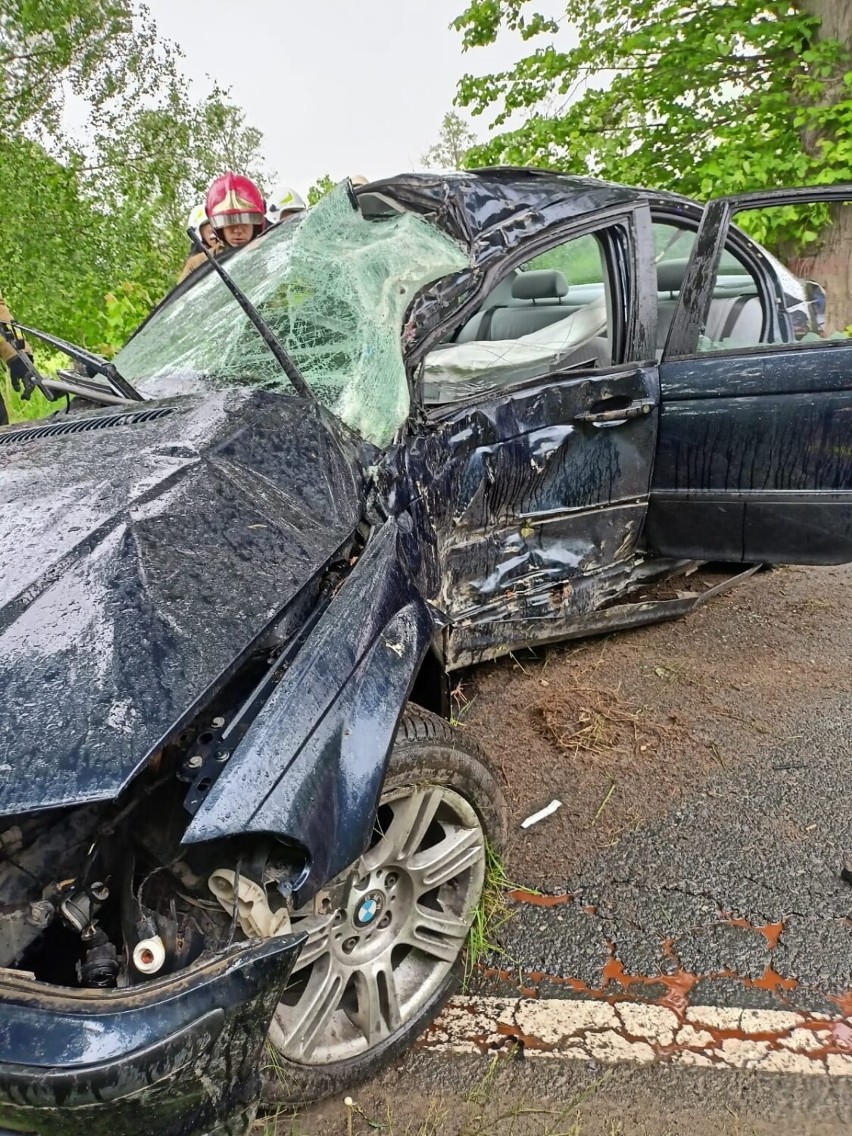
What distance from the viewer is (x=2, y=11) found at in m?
8.58

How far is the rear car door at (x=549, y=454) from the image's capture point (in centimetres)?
228

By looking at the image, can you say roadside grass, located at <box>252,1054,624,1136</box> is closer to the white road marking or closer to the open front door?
the white road marking

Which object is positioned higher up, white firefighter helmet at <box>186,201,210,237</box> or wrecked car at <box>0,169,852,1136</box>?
white firefighter helmet at <box>186,201,210,237</box>

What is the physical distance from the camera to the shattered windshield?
7.05 ft

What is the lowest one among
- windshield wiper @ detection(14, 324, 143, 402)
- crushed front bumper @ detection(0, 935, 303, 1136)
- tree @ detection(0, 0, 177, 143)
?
crushed front bumper @ detection(0, 935, 303, 1136)

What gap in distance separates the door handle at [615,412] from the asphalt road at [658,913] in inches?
43.0

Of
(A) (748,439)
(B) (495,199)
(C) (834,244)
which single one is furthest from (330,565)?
(C) (834,244)

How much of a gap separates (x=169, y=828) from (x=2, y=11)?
430 inches

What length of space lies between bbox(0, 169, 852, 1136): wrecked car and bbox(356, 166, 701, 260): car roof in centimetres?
1

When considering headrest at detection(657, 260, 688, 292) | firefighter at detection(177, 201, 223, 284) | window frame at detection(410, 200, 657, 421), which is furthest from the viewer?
firefighter at detection(177, 201, 223, 284)

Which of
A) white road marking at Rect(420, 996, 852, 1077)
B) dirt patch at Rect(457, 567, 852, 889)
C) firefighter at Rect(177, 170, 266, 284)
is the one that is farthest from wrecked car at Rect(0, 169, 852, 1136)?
firefighter at Rect(177, 170, 266, 284)

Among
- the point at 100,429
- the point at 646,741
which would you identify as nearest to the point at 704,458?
the point at 646,741

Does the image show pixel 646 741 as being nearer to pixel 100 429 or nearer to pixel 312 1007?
pixel 312 1007

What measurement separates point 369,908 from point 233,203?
10.5ft
